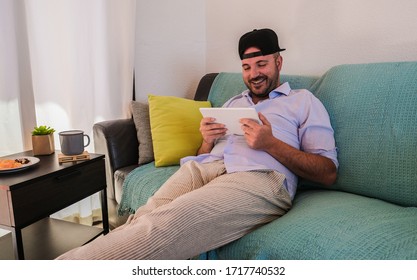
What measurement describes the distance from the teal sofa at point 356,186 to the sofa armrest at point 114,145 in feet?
0.33

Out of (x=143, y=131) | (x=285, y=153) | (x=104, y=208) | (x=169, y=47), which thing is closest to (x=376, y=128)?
(x=285, y=153)

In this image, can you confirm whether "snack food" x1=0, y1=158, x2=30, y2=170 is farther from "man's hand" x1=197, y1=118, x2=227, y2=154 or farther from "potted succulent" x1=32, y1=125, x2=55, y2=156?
"man's hand" x1=197, y1=118, x2=227, y2=154

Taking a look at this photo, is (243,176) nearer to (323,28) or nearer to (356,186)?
(356,186)

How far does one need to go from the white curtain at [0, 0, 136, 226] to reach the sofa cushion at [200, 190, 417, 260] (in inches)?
39.3

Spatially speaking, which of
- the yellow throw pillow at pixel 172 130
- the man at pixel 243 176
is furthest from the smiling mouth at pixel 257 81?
the yellow throw pillow at pixel 172 130

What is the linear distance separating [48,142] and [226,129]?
2.34 feet

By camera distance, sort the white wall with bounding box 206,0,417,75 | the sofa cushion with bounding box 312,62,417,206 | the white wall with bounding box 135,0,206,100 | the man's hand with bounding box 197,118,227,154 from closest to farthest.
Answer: the sofa cushion with bounding box 312,62,417,206
the man's hand with bounding box 197,118,227,154
the white wall with bounding box 206,0,417,75
the white wall with bounding box 135,0,206,100

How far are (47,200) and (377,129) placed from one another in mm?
1076

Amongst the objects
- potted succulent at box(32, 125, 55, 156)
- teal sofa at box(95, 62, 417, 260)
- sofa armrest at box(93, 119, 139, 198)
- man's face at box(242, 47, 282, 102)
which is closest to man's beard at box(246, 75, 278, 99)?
man's face at box(242, 47, 282, 102)

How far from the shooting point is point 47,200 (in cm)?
100

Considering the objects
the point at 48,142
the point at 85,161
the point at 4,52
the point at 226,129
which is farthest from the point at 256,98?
the point at 4,52

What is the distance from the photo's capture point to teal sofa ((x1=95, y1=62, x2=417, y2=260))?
66 centimetres

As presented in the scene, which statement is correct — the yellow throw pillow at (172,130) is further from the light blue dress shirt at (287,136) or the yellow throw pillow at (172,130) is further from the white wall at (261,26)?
the white wall at (261,26)

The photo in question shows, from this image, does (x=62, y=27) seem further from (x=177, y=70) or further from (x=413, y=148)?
(x=413, y=148)
